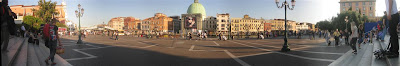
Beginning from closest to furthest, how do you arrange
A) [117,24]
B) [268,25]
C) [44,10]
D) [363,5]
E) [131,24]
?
[44,10] < [363,5] < [268,25] < [131,24] < [117,24]

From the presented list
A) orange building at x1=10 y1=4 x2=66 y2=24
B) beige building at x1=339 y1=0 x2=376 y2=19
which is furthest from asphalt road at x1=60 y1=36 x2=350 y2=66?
beige building at x1=339 y1=0 x2=376 y2=19

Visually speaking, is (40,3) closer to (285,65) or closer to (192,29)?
(285,65)

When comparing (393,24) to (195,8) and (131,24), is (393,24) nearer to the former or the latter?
(195,8)

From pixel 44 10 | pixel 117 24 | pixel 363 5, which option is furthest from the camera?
pixel 117 24

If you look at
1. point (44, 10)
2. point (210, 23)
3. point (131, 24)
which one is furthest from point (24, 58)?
point (131, 24)

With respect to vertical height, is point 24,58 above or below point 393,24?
below

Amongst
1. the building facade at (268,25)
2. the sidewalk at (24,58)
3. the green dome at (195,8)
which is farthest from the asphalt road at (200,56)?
the building facade at (268,25)

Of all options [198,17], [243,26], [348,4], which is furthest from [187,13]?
[348,4]

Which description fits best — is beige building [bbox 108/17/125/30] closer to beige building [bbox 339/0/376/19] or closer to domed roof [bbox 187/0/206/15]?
domed roof [bbox 187/0/206/15]

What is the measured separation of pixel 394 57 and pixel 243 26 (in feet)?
362

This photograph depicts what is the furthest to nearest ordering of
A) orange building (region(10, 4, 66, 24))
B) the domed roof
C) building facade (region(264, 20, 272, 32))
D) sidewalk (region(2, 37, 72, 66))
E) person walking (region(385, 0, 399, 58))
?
building facade (region(264, 20, 272, 32)) → the domed roof → orange building (region(10, 4, 66, 24)) → sidewalk (region(2, 37, 72, 66)) → person walking (region(385, 0, 399, 58))

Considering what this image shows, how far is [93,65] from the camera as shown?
6.12 metres

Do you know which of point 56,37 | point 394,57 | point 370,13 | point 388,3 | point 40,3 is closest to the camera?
point 388,3

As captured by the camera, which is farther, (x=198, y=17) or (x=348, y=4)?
(x=198, y=17)
